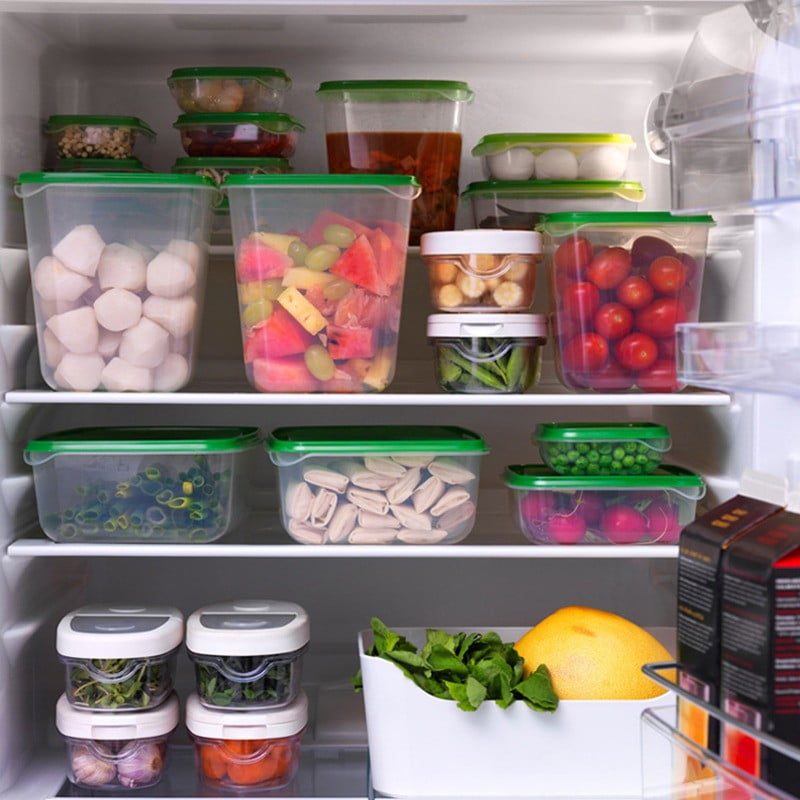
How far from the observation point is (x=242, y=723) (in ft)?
5.02

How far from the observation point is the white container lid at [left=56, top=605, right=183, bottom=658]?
1529 mm

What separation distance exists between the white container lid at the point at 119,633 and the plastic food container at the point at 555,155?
2.80 ft

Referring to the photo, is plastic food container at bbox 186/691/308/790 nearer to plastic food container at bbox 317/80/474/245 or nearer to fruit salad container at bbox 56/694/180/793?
fruit salad container at bbox 56/694/180/793

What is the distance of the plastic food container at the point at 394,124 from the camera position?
1707 mm

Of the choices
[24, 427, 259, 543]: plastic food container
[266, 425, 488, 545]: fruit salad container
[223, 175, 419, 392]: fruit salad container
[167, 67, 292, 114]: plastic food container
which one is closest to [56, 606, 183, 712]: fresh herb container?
[24, 427, 259, 543]: plastic food container

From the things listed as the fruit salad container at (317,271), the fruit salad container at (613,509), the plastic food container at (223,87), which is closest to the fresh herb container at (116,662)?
the fruit salad container at (317,271)

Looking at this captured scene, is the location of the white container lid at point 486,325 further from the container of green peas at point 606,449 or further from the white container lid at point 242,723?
the white container lid at point 242,723

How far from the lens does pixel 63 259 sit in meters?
1.54

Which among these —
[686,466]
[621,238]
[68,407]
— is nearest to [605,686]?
[686,466]

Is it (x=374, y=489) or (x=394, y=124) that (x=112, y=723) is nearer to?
(x=374, y=489)

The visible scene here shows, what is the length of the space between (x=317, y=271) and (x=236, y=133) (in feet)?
1.09

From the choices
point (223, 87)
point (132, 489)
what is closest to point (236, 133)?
point (223, 87)

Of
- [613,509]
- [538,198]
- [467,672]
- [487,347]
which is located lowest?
[467,672]

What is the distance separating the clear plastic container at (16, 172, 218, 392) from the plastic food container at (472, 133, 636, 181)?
0.49 metres
